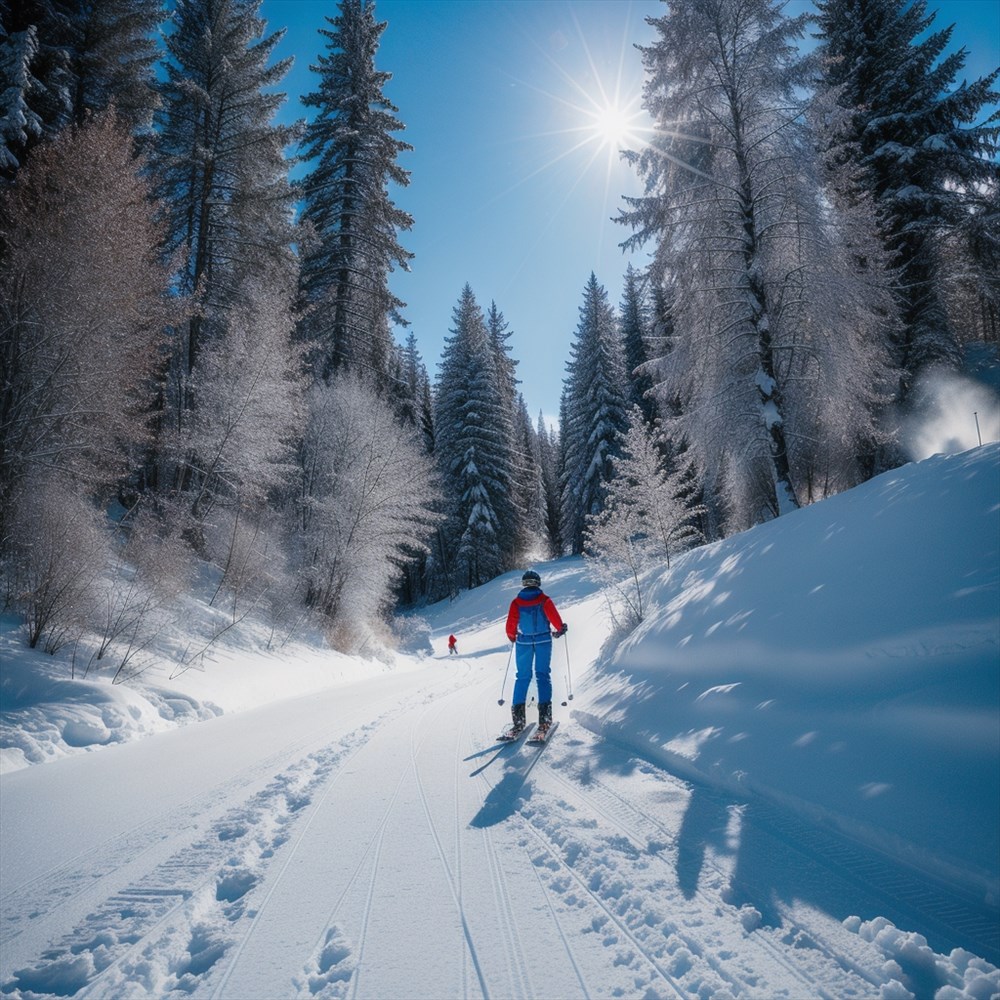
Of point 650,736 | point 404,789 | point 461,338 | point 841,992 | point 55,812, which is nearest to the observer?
point 841,992

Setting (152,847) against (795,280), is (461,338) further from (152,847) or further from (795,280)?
(152,847)

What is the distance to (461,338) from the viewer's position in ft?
118

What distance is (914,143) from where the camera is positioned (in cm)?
1452

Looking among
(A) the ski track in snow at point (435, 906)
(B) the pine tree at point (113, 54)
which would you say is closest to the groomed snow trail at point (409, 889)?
(A) the ski track in snow at point (435, 906)

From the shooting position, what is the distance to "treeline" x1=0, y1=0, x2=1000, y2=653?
26.6 ft

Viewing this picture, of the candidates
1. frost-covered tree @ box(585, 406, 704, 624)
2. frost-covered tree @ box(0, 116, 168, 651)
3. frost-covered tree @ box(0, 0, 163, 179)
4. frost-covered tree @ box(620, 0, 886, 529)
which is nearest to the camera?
frost-covered tree @ box(0, 116, 168, 651)

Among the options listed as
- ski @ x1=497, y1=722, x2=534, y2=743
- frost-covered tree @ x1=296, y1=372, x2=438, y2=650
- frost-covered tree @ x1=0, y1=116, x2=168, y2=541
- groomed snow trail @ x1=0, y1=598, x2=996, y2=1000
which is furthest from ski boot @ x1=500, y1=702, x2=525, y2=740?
frost-covered tree @ x1=296, y1=372, x2=438, y2=650

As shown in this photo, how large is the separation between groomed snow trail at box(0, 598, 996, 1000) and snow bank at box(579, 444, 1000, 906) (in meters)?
0.47

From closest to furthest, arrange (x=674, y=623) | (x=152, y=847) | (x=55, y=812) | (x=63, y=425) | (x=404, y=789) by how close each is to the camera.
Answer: (x=152, y=847) → (x=55, y=812) → (x=404, y=789) → (x=674, y=623) → (x=63, y=425)

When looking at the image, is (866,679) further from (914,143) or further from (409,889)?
(914,143)

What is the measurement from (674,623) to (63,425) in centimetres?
1012

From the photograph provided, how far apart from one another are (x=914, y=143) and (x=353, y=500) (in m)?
20.0

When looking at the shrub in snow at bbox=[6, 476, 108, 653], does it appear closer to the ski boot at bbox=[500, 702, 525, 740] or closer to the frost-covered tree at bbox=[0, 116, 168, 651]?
the frost-covered tree at bbox=[0, 116, 168, 651]

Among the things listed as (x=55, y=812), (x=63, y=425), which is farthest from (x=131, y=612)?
(x=55, y=812)
